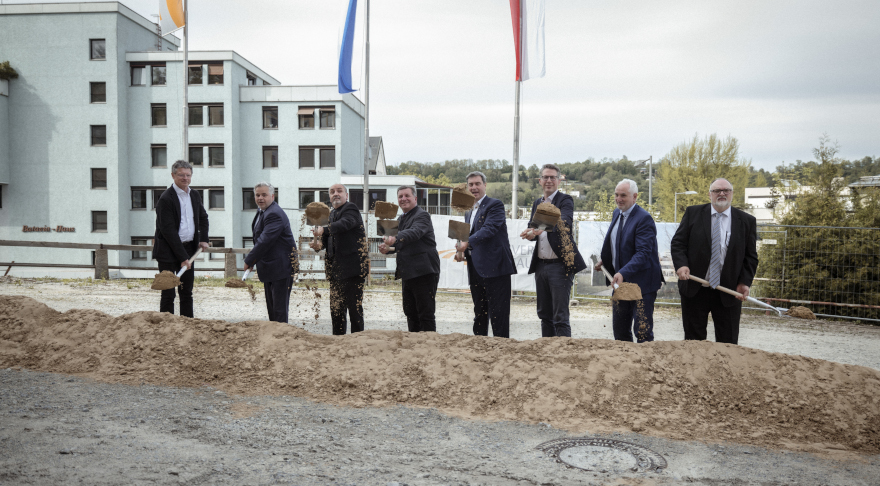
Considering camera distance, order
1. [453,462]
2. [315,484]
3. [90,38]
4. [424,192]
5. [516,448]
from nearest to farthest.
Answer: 1. [315,484]
2. [453,462]
3. [516,448]
4. [90,38]
5. [424,192]

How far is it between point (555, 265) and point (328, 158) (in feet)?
98.9

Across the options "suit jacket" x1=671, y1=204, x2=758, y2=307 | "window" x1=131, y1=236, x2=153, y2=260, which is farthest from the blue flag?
"window" x1=131, y1=236, x2=153, y2=260

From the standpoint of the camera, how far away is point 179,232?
235 inches

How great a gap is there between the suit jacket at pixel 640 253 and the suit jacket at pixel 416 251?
1.80 m

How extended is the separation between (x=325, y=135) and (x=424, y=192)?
8.04m

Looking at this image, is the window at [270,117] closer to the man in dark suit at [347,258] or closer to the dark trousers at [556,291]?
the man in dark suit at [347,258]

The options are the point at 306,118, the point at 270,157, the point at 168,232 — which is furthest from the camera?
the point at 270,157

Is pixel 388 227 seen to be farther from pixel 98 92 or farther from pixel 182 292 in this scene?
pixel 98 92

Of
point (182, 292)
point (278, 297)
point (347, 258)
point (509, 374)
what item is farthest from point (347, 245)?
point (509, 374)

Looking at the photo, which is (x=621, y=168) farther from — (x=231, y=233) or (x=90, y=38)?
(x=90, y=38)

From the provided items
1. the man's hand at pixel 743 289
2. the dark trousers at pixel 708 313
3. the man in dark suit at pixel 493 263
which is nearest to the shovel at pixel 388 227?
the man in dark suit at pixel 493 263

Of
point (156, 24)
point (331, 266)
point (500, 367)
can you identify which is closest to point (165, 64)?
point (156, 24)

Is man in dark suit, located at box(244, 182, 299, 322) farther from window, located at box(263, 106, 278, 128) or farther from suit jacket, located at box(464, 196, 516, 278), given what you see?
window, located at box(263, 106, 278, 128)

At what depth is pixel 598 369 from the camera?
13.0 ft
